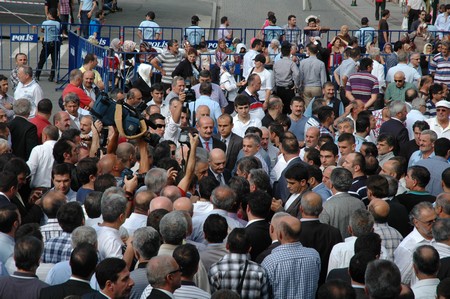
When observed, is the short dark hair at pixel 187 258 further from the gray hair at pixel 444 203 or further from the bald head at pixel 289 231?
the gray hair at pixel 444 203

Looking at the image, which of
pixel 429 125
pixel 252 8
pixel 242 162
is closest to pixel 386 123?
pixel 429 125

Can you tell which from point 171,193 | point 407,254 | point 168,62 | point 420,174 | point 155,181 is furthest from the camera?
point 168,62

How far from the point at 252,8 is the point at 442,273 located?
3399 cm

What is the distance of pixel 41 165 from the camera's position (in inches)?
474

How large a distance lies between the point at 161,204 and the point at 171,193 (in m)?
0.59

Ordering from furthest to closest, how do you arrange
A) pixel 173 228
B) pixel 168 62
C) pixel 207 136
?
pixel 168 62
pixel 207 136
pixel 173 228

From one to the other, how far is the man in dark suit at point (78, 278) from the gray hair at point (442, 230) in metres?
3.26

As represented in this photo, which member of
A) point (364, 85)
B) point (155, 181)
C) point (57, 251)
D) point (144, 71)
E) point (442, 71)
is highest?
point (442, 71)

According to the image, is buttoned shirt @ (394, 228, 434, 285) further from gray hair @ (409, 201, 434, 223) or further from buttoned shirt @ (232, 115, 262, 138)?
buttoned shirt @ (232, 115, 262, 138)

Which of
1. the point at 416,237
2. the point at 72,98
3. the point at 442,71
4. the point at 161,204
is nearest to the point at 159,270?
the point at 161,204

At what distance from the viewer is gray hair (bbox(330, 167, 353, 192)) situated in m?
10.3

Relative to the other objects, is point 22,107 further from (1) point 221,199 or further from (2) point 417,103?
(2) point 417,103

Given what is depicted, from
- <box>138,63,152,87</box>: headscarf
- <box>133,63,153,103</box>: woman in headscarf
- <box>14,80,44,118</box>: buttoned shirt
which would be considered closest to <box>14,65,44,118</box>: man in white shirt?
<box>14,80,44,118</box>: buttoned shirt

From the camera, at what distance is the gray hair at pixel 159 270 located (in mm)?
7453
